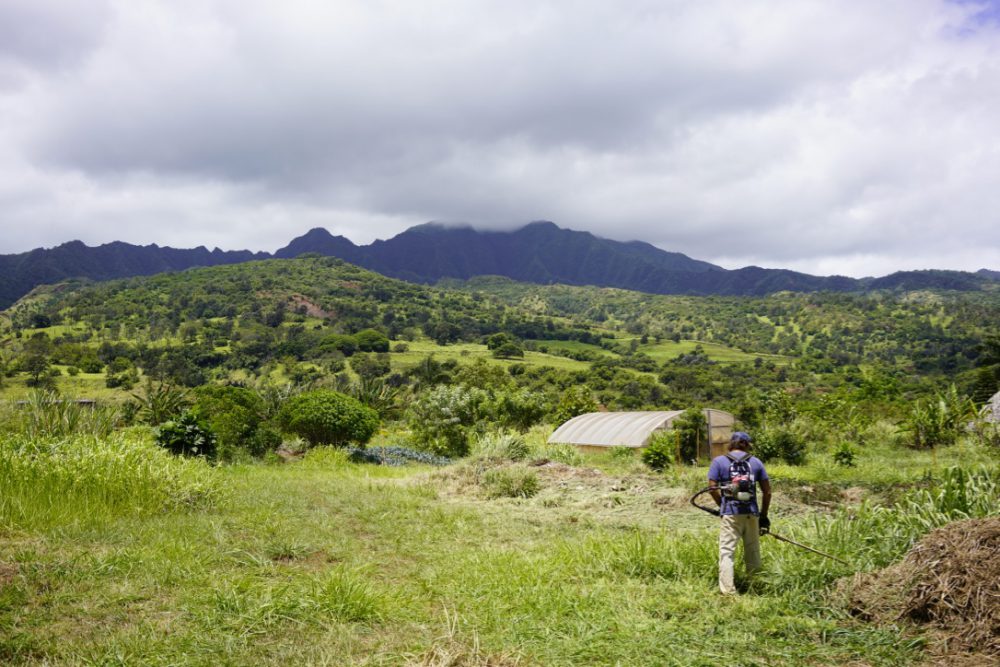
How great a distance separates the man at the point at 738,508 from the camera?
6418 millimetres

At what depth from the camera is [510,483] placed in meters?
13.6

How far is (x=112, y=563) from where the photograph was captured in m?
6.19

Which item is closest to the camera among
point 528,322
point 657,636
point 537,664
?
point 537,664

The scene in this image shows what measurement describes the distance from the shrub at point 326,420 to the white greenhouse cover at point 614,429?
29.0 ft

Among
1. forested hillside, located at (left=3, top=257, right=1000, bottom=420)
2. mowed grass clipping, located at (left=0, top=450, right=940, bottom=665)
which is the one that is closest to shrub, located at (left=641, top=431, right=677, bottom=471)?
mowed grass clipping, located at (left=0, top=450, right=940, bottom=665)

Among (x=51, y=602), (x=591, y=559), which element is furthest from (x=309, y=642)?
(x=591, y=559)

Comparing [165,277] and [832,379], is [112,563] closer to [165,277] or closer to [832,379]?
[832,379]

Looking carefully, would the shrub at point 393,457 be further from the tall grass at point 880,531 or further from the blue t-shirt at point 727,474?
the tall grass at point 880,531

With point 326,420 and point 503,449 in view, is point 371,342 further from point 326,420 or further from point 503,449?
point 503,449

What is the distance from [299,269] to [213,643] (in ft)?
540

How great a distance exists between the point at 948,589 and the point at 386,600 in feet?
15.4

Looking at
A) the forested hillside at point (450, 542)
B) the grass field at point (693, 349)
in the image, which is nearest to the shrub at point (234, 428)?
the forested hillside at point (450, 542)

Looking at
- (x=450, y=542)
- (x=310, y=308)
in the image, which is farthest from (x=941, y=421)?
(x=310, y=308)

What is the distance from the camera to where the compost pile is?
4766mm
